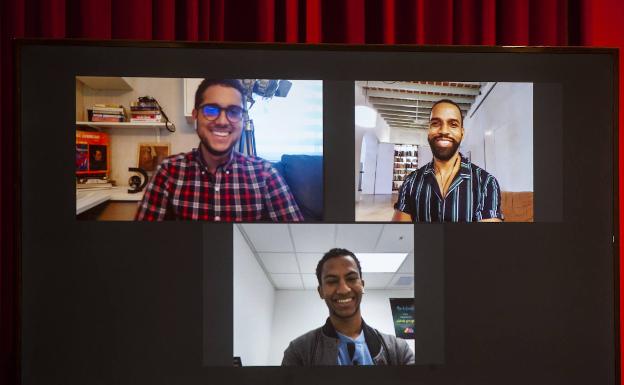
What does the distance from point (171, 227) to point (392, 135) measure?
0.64 m

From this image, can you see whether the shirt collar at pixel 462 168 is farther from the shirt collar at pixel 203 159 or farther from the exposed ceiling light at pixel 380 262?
the shirt collar at pixel 203 159

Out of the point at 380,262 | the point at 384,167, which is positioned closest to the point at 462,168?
the point at 384,167

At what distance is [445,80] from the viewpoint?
117 cm

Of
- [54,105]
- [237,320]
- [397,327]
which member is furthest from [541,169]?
[54,105]

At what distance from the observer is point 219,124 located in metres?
1.16

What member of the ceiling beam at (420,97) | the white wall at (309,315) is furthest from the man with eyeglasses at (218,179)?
the ceiling beam at (420,97)

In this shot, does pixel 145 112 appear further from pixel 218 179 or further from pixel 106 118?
pixel 218 179

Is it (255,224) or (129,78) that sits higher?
(129,78)

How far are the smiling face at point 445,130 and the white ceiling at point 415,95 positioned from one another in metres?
0.02

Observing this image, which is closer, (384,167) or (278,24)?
(384,167)

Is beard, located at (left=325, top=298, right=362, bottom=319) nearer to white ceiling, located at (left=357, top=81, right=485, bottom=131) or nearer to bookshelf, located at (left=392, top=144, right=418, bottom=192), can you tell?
bookshelf, located at (left=392, top=144, right=418, bottom=192)

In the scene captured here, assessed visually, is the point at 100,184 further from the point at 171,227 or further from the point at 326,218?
the point at 326,218

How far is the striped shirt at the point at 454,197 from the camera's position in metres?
1.18

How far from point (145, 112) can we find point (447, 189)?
83cm
